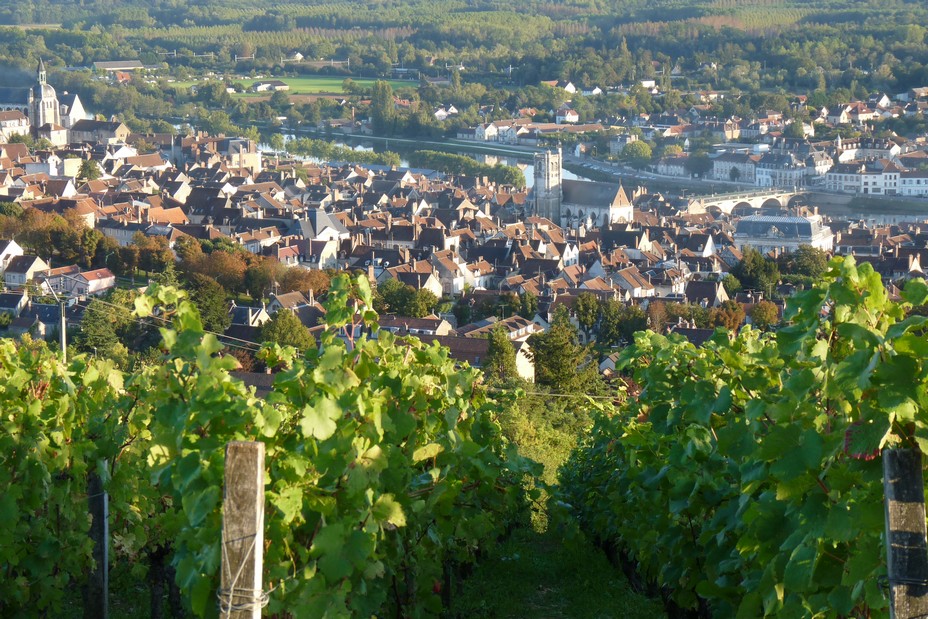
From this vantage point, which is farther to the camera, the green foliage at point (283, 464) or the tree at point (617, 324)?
the tree at point (617, 324)

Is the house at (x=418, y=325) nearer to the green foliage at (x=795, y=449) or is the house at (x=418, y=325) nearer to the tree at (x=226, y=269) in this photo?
the tree at (x=226, y=269)

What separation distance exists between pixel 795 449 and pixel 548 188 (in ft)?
107

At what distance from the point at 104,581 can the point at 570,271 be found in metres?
20.7

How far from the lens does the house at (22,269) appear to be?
68.7 ft

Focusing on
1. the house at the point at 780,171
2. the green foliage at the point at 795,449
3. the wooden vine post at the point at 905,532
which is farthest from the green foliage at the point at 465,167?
the wooden vine post at the point at 905,532

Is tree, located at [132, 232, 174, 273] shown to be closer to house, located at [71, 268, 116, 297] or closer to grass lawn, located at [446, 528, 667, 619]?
house, located at [71, 268, 116, 297]

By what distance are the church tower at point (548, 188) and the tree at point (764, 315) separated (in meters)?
15.0

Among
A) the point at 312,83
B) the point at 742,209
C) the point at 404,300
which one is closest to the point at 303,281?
the point at 404,300

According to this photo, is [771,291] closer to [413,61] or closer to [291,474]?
[291,474]

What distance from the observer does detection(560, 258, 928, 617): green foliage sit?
1994mm

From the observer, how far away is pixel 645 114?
176ft

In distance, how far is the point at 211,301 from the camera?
18.1 meters

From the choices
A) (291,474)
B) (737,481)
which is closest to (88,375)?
(291,474)

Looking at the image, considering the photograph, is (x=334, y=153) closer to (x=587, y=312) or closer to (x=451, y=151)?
(x=451, y=151)
